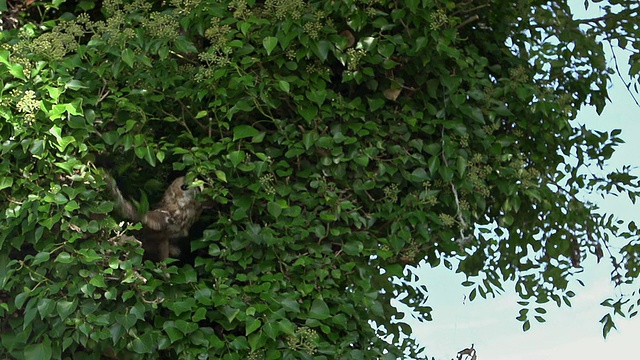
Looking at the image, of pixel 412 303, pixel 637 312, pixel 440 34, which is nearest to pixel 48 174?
pixel 440 34

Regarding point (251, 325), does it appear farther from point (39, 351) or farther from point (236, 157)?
point (39, 351)

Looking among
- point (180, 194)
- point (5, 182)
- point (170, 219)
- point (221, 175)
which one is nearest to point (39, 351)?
point (5, 182)

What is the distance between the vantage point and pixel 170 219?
174 inches

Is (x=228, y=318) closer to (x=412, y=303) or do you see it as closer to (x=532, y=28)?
(x=412, y=303)

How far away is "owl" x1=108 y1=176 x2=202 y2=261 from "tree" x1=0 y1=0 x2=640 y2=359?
0.10 m

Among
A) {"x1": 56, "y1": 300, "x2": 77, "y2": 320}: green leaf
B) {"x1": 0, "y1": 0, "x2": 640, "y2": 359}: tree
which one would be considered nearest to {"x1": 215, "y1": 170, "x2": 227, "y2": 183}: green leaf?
{"x1": 0, "y1": 0, "x2": 640, "y2": 359}: tree

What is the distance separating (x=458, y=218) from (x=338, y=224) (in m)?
0.65

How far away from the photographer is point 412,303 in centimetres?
553

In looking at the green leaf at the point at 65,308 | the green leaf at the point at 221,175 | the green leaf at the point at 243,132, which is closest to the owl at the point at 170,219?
the green leaf at the point at 221,175

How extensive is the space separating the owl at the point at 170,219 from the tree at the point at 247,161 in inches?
4.1

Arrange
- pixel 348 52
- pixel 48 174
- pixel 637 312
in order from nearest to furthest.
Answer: pixel 48 174
pixel 348 52
pixel 637 312

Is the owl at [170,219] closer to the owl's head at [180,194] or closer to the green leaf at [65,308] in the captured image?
the owl's head at [180,194]

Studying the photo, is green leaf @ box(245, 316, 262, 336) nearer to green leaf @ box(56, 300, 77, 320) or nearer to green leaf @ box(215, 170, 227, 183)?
green leaf @ box(215, 170, 227, 183)

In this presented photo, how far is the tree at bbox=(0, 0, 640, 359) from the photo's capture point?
3.99 metres
